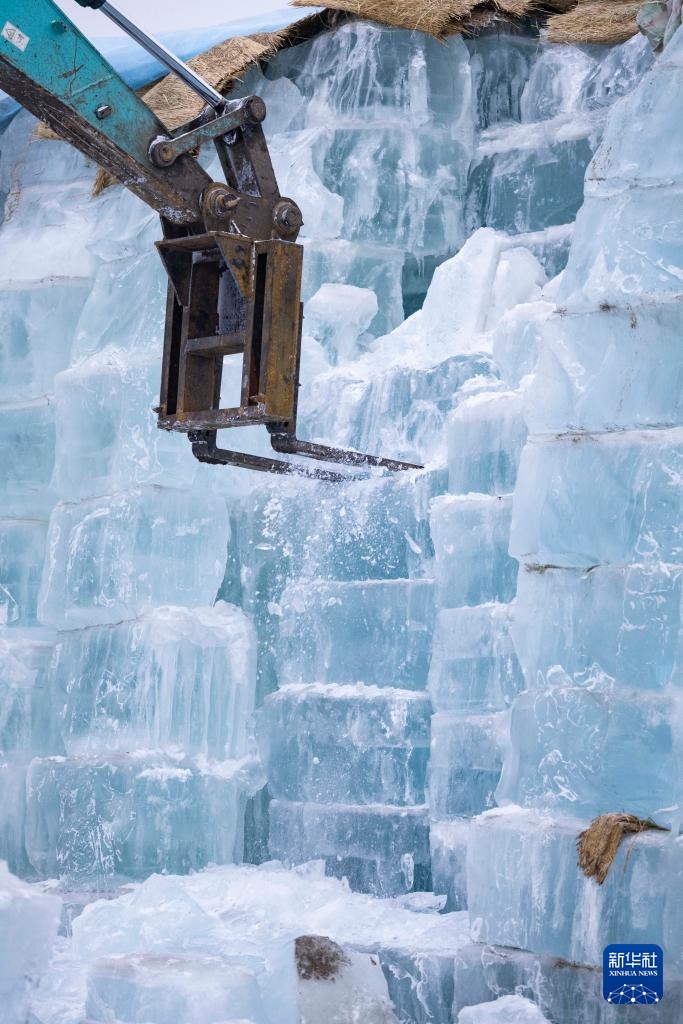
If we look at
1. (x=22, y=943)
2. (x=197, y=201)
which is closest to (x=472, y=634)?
(x=197, y=201)

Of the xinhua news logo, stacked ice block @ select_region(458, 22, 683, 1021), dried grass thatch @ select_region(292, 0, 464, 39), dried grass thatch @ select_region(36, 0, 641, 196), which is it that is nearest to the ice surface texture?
stacked ice block @ select_region(458, 22, 683, 1021)

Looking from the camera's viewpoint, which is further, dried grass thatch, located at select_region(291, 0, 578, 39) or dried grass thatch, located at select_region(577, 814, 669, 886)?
dried grass thatch, located at select_region(291, 0, 578, 39)

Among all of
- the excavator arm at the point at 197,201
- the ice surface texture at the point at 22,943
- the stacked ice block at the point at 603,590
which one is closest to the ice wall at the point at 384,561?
the stacked ice block at the point at 603,590

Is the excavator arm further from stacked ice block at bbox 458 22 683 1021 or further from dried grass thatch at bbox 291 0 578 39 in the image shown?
dried grass thatch at bbox 291 0 578 39

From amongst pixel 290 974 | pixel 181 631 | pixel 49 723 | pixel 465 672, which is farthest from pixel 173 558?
pixel 290 974

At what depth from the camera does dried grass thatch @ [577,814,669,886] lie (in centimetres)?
574

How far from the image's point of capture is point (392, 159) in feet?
28.9

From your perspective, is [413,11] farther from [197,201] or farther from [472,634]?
[472,634]

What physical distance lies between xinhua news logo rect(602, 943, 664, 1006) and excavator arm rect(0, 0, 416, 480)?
2358mm

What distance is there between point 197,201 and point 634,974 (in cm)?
331

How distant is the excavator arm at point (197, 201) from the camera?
6.36 metres

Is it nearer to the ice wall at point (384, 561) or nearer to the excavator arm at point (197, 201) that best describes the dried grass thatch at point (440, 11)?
the ice wall at point (384, 561)

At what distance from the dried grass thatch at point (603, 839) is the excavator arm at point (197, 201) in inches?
77.2

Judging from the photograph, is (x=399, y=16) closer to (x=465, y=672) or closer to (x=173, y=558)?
(x=173, y=558)
